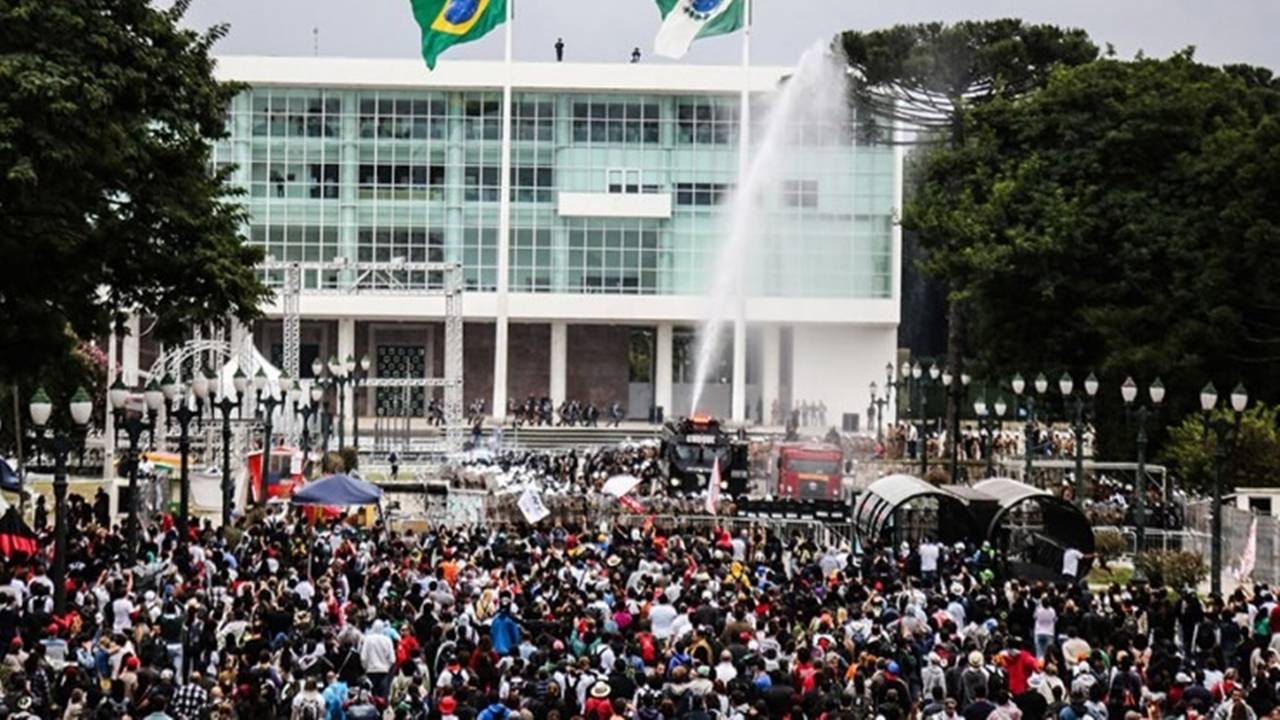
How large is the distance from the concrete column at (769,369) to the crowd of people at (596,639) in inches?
2041

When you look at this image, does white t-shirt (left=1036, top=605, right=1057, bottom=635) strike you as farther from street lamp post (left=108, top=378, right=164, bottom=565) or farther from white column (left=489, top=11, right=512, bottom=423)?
white column (left=489, top=11, right=512, bottom=423)

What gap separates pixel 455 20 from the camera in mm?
61031

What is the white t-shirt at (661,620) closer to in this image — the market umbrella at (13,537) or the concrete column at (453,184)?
the market umbrella at (13,537)

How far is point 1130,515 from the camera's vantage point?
4325 cm

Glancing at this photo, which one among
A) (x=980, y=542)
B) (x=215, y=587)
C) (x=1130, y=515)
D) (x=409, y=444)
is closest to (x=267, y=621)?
(x=215, y=587)

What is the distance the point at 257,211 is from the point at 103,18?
54868 mm

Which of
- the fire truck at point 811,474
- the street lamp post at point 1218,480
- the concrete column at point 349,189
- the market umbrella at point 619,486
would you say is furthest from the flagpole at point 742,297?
the street lamp post at point 1218,480

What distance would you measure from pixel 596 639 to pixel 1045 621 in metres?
5.60

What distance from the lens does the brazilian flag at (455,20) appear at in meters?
60.4

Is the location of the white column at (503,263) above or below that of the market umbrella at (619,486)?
above

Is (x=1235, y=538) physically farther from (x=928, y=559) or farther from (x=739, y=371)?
(x=739, y=371)

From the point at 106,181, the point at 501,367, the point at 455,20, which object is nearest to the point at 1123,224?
the point at 455,20

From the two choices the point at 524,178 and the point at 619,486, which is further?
the point at 524,178

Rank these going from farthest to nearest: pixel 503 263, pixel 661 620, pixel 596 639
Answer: pixel 503 263, pixel 661 620, pixel 596 639
